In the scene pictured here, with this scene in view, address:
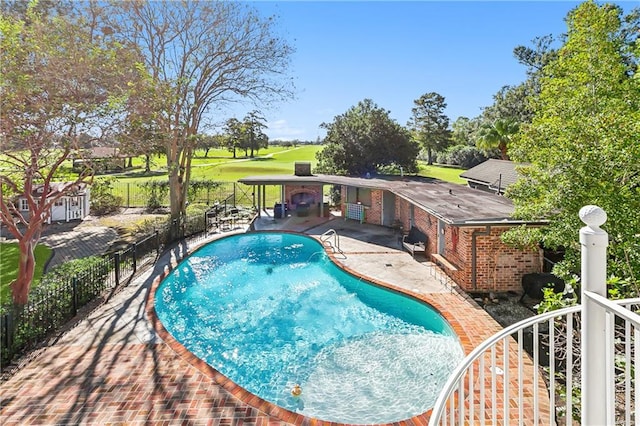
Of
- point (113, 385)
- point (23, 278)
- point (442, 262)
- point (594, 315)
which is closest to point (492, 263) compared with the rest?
point (442, 262)

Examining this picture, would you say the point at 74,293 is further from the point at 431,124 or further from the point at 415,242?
the point at 431,124

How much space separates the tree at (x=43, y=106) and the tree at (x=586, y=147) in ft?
34.5

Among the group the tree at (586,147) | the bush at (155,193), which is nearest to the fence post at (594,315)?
the tree at (586,147)

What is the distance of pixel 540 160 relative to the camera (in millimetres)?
9023

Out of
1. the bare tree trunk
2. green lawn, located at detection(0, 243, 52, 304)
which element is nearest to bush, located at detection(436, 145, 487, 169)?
green lawn, located at detection(0, 243, 52, 304)

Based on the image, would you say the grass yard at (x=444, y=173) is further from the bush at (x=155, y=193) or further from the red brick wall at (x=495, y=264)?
the red brick wall at (x=495, y=264)

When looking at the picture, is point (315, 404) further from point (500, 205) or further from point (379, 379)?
point (500, 205)

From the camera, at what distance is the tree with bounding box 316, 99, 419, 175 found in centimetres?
3444

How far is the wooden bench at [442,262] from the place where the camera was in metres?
12.9

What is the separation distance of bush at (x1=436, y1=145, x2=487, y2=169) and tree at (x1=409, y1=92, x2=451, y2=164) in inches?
84.3

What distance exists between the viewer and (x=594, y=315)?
227cm

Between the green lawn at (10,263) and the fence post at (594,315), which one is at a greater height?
the fence post at (594,315)

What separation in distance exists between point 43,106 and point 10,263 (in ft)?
31.0

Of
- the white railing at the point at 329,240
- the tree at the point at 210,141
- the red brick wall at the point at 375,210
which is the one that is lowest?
the white railing at the point at 329,240
